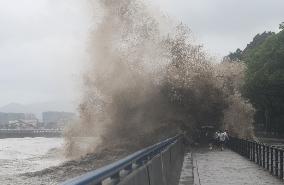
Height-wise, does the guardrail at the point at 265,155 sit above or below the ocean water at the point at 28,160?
above

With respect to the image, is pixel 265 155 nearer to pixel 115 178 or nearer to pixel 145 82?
pixel 115 178

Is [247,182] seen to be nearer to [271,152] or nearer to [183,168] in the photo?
[271,152]

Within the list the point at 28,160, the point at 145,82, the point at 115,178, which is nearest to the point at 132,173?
the point at 115,178

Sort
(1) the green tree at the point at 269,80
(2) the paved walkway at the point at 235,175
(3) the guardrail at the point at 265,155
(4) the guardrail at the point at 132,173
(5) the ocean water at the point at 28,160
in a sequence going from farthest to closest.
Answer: (1) the green tree at the point at 269,80, (5) the ocean water at the point at 28,160, (3) the guardrail at the point at 265,155, (2) the paved walkway at the point at 235,175, (4) the guardrail at the point at 132,173

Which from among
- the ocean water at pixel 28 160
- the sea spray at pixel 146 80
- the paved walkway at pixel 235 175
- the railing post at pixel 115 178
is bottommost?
the ocean water at pixel 28 160

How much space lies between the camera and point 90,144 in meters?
63.7

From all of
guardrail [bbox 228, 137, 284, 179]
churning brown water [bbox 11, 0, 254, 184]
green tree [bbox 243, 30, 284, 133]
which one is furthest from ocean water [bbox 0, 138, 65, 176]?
green tree [bbox 243, 30, 284, 133]

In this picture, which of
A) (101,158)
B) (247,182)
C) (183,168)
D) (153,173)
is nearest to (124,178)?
(153,173)

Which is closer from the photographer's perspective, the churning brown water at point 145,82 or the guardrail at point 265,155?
the guardrail at point 265,155

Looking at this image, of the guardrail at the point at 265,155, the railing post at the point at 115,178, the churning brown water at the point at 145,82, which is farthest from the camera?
the churning brown water at the point at 145,82

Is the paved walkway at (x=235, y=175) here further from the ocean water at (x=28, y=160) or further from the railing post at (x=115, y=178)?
the ocean water at (x=28, y=160)

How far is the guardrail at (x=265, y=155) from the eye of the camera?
20.8 meters

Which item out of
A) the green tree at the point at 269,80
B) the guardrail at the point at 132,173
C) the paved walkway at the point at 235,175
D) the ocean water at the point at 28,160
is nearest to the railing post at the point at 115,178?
the guardrail at the point at 132,173

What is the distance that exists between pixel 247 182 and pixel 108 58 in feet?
130
